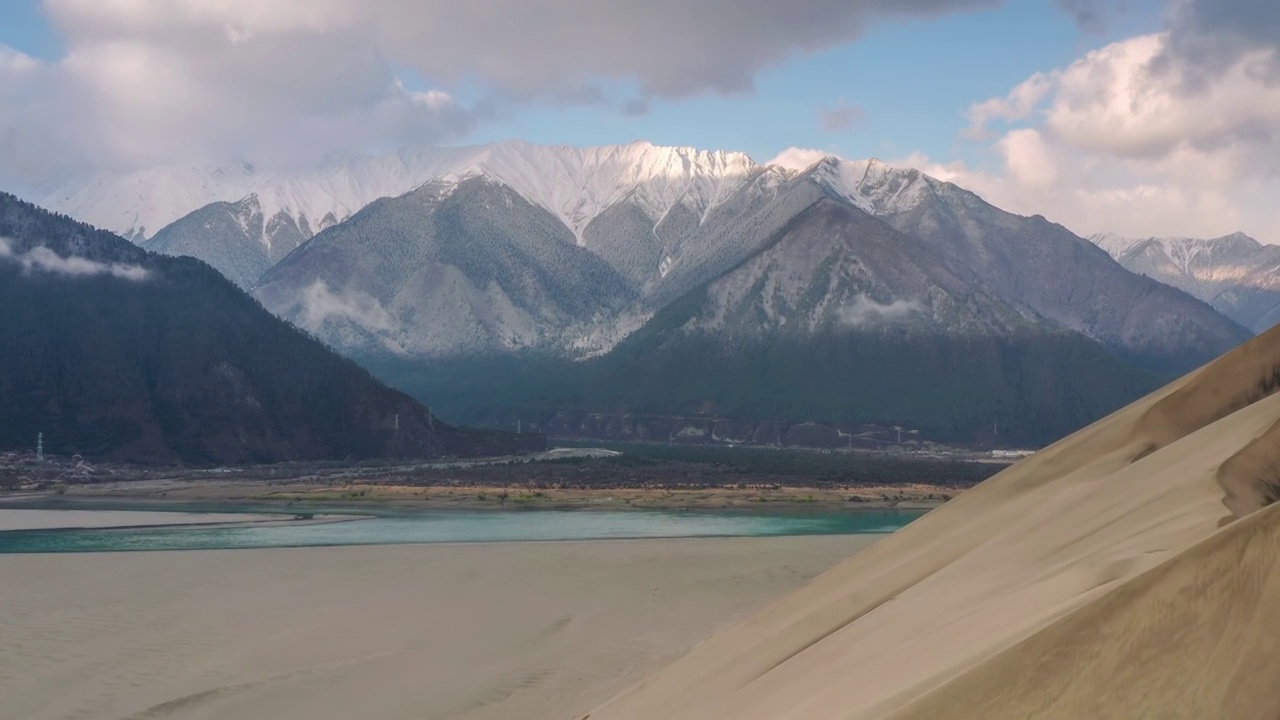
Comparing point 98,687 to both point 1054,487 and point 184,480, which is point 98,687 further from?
point 184,480

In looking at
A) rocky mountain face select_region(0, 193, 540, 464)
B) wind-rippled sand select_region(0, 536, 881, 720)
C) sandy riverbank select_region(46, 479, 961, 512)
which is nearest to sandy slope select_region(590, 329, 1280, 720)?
wind-rippled sand select_region(0, 536, 881, 720)

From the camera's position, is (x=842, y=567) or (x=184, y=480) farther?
(x=184, y=480)

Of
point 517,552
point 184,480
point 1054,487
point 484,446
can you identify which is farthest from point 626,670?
point 484,446

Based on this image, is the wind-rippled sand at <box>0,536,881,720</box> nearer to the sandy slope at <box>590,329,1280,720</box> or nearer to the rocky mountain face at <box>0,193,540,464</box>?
the sandy slope at <box>590,329,1280,720</box>

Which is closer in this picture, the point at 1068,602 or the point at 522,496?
the point at 1068,602

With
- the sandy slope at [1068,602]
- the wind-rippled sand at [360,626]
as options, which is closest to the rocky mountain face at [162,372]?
the wind-rippled sand at [360,626]

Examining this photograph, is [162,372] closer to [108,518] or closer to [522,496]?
[522,496]

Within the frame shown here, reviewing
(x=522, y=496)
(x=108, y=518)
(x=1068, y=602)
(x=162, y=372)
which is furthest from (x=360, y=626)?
(x=162, y=372)
